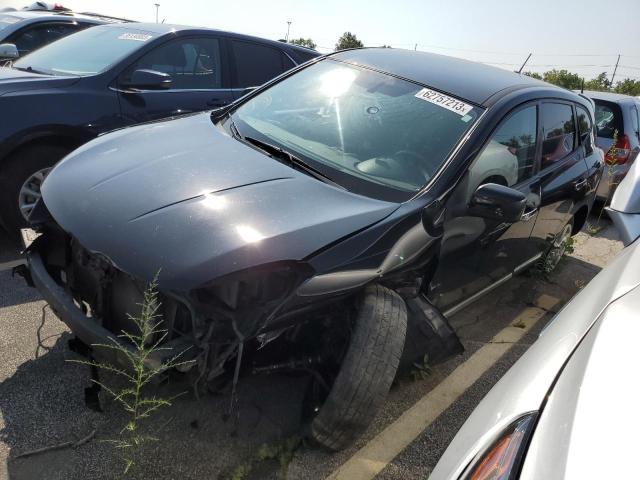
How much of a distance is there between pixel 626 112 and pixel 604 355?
20.6 feet

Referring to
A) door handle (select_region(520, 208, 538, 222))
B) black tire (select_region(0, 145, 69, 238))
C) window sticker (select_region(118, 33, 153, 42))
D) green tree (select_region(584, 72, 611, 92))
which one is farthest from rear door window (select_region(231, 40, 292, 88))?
green tree (select_region(584, 72, 611, 92))

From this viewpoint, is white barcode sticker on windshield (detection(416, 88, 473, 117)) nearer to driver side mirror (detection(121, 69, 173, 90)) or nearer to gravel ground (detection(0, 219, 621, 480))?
gravel ground (detection(0, 219, 621, 480))

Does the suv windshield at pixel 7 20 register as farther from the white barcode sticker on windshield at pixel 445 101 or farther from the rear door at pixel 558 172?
the rear door at pixel 558 172

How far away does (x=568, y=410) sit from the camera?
1235mm

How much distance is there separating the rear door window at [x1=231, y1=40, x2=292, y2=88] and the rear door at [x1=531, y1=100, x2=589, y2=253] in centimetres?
272

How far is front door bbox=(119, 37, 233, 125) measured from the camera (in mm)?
3980

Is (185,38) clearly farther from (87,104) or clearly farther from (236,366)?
(236,366)

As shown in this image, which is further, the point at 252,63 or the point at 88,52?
the point at 252,63

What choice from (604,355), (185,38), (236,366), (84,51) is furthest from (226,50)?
(604,355)

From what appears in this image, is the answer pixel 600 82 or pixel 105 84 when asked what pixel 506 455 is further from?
pixel 600 82

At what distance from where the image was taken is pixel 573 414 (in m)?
1.21

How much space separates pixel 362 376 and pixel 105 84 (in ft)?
10.1

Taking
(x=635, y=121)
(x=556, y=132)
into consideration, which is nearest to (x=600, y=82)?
(x=635, y=121)

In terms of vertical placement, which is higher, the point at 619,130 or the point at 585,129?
the point at 585,129
